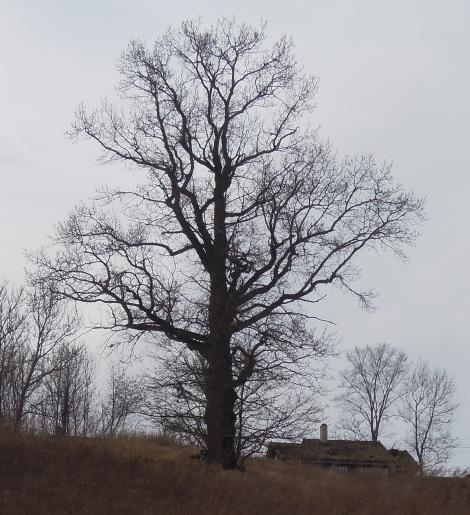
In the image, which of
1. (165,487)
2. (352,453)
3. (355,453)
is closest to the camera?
(165,487)

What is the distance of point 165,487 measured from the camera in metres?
18.2

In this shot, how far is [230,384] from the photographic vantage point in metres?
21.0

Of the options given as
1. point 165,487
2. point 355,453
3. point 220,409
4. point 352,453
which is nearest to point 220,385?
point 220,409

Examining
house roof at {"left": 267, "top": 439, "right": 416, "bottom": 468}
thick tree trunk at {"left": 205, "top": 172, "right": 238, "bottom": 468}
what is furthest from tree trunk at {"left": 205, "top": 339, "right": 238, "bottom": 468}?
house roof at {"left": 267, "top": 439, "right": 416, "bottom": 468}

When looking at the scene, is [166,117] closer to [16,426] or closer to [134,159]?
[134,159]

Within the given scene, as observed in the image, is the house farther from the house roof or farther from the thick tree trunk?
the thick tree trunk

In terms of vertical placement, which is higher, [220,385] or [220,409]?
[220,385]

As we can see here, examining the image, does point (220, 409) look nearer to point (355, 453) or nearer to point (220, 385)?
point (220, 385)

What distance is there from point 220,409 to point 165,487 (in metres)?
3.29

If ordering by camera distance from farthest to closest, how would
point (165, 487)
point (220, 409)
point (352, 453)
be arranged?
point (352, 453) → point (220, 409) → point (165, 487)

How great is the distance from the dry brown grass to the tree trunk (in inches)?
29.6

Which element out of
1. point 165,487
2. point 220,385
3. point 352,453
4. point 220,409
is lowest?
point 165,487

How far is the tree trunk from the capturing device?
69.0ft

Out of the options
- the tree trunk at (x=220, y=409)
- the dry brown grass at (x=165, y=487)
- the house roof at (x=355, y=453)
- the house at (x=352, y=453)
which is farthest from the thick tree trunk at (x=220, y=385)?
the house roof at (x=355, y=453)
